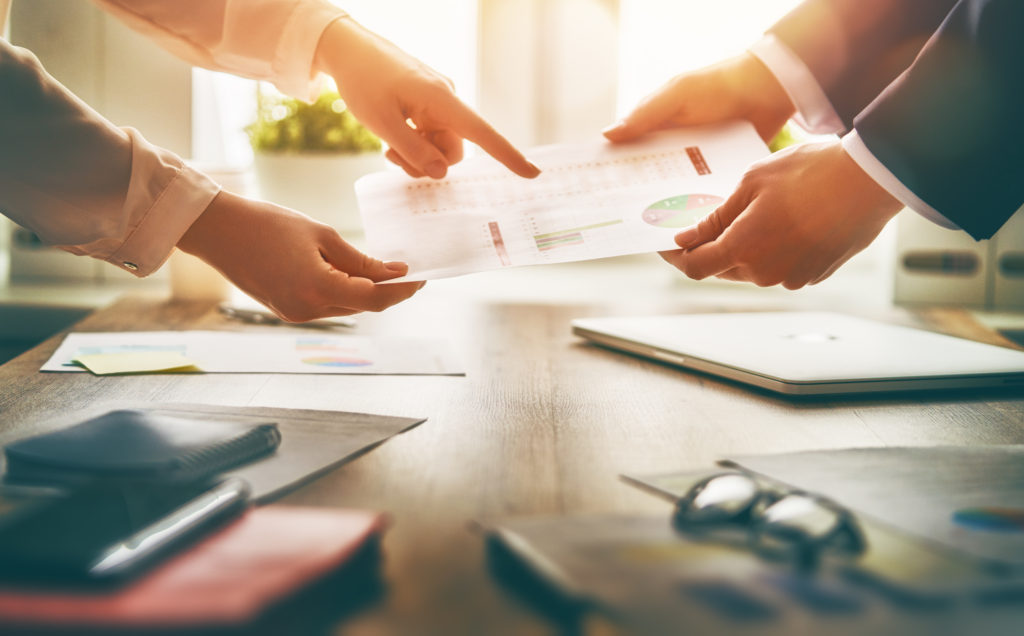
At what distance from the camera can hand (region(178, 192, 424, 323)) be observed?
2.77ft

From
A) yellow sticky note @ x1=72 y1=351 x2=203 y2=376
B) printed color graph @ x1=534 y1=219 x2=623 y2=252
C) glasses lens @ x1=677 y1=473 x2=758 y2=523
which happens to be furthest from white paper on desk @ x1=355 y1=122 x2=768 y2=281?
glasses lens @ x1=677 y1=473 x2=758 y2=523

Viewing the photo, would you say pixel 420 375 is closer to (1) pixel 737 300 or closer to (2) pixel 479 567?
(2) pixel 479 567

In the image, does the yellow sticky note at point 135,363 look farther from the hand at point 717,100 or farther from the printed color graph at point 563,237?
the hand at point 717,100

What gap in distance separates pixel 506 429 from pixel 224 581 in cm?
37

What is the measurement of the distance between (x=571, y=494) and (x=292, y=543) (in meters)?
0.19

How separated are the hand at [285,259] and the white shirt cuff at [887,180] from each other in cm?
45

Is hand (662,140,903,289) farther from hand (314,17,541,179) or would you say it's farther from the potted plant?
the potted plant

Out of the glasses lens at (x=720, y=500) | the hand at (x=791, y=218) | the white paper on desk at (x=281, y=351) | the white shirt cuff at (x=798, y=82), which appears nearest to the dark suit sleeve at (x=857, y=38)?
the white shirt cuff at (x=798, y=82)

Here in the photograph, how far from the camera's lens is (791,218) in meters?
0.90

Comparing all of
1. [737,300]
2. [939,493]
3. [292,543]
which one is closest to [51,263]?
[737,300]

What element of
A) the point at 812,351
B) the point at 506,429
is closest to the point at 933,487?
the point at 506,429

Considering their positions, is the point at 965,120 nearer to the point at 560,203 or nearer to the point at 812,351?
the point at 812,351

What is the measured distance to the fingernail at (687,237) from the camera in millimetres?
897

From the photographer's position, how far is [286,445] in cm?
63
